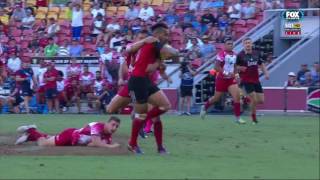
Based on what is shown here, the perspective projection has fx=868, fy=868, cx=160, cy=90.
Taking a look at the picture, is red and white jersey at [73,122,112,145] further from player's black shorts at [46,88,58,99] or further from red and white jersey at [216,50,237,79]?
player's black shorts at [46,88,58,99]

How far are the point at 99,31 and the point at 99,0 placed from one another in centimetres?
247

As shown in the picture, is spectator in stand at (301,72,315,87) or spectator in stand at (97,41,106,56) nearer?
spectator in stand at (301,72,315,87)

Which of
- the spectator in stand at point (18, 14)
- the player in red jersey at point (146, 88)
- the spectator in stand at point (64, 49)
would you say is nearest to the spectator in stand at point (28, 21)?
the spectator in stand at point (18, 14)

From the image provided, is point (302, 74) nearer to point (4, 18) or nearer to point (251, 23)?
point (251, 23)

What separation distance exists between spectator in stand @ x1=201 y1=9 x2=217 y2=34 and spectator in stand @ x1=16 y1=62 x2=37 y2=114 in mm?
5883

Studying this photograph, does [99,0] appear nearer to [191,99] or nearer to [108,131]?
[191,99]

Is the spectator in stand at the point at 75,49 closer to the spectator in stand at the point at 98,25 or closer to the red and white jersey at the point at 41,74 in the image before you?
the spectator in stand at the point at 98,25

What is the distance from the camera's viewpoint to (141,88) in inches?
517

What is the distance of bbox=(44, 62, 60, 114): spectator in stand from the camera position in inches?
1073

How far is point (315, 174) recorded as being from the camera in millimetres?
10625

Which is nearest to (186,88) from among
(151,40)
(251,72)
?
(251,72)

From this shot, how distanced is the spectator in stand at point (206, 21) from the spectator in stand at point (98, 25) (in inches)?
145

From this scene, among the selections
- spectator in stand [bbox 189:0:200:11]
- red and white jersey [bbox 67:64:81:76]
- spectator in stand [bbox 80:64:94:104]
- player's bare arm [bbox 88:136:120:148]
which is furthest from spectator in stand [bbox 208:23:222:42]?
player's bare arm [bbox 88:136:120:148]

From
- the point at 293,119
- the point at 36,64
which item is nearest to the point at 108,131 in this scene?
the point at 293,119
